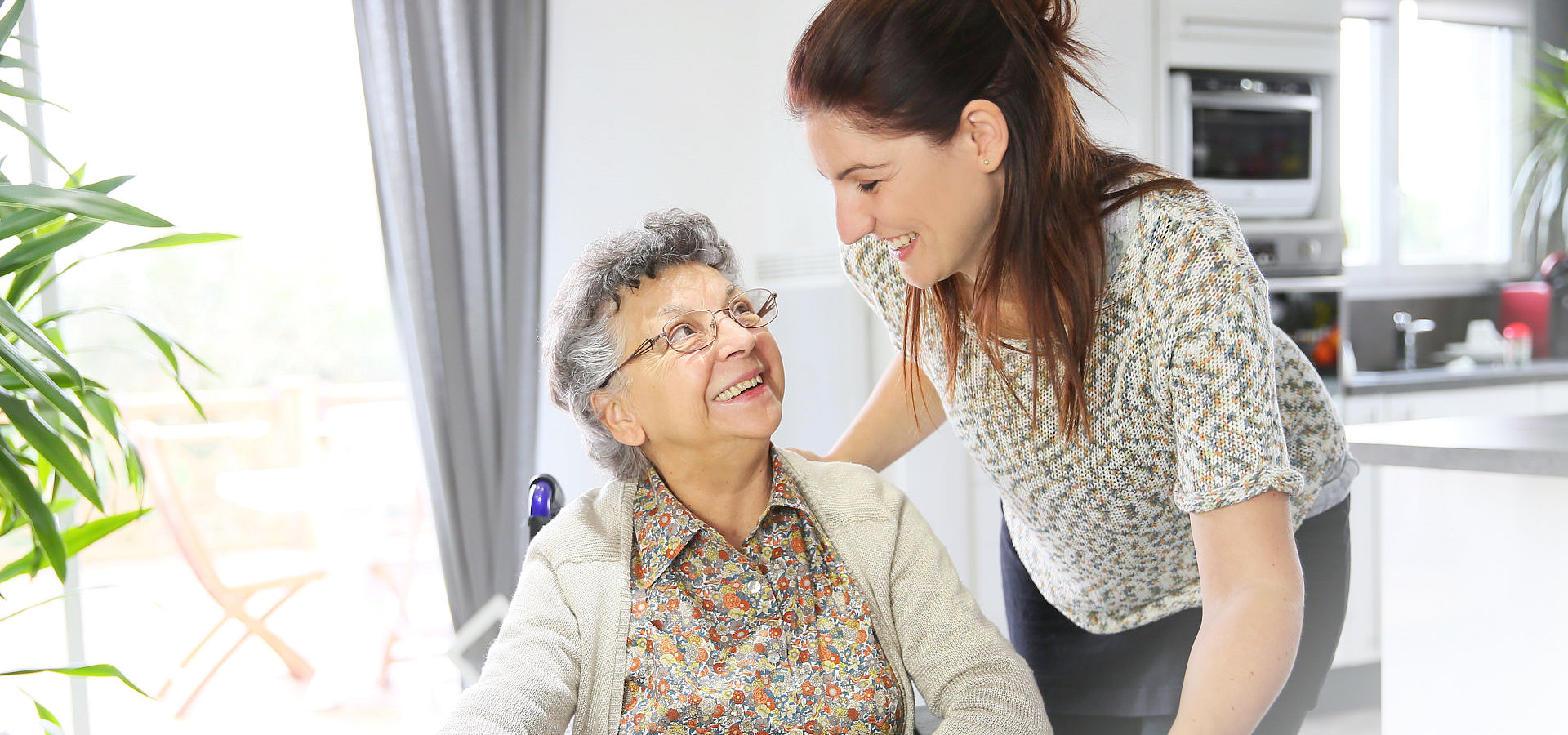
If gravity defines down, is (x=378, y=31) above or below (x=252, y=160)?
above

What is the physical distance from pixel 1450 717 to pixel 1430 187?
3.54 metres

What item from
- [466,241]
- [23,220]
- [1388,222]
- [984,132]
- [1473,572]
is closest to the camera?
[984,132]

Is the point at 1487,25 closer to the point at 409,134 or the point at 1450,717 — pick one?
the point at 1450,717

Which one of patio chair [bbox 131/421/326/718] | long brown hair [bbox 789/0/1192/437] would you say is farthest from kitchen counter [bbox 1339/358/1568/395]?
patio chair [bbox 131/421/326/718]

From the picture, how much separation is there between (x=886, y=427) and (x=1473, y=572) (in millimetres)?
1006

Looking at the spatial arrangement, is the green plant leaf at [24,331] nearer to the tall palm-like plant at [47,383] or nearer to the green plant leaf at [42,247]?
the tall palm-like plant at [47,383]

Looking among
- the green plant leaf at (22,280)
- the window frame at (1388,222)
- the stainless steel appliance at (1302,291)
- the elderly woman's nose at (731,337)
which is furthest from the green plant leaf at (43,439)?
the window frame at (1388,222)

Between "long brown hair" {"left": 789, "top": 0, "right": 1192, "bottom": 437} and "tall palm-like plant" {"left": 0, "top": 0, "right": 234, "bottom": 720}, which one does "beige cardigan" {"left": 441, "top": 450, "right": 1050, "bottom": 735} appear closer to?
"long brown hair" {"left": 789, "top": 0, "right": 1192, "bottom": 437}

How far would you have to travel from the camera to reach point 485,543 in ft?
11.7

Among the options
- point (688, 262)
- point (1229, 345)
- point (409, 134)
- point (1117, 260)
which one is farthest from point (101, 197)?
point (409, 134)

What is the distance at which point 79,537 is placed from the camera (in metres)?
1.98

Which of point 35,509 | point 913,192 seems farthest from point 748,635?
point 35,509

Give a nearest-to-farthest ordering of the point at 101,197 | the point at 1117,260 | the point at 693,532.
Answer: the point at 1117,260 < the point at 693,532 < the point at 101,197

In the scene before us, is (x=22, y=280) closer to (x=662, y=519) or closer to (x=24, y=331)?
(x=24, y=331)
